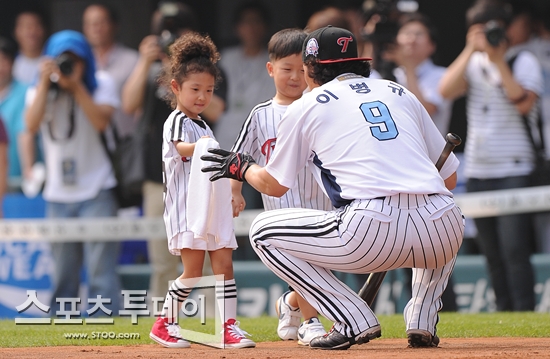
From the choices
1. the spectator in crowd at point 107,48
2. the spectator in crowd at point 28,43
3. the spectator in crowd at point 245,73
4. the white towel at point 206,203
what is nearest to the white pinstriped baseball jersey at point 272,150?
the white towel at point 206,203

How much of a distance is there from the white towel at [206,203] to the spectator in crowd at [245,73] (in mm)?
4532

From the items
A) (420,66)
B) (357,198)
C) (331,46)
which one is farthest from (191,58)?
(420,66)

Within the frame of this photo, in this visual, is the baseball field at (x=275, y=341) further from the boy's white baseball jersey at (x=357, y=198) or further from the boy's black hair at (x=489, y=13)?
the boy's black hair at (x=489, y=13)

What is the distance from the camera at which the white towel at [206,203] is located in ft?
16.7

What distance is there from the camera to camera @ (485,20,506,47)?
322 inches

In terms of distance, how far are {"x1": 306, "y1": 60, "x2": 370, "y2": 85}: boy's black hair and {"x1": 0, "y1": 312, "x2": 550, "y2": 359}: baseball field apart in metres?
1.44

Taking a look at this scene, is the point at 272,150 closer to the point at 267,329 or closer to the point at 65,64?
the point at 267,329

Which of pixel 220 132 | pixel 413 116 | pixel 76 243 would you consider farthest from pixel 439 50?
pixel 413 116

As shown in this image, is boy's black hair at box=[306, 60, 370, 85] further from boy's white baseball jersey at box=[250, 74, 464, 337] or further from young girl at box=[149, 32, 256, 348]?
young girl at box=[149, 32, 256, 348]

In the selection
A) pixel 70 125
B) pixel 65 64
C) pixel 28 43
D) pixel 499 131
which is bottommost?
pixel 499 131

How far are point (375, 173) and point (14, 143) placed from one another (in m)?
6.58

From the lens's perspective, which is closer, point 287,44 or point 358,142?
point 358,142

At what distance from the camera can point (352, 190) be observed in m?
4.73

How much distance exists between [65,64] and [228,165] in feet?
13.4
